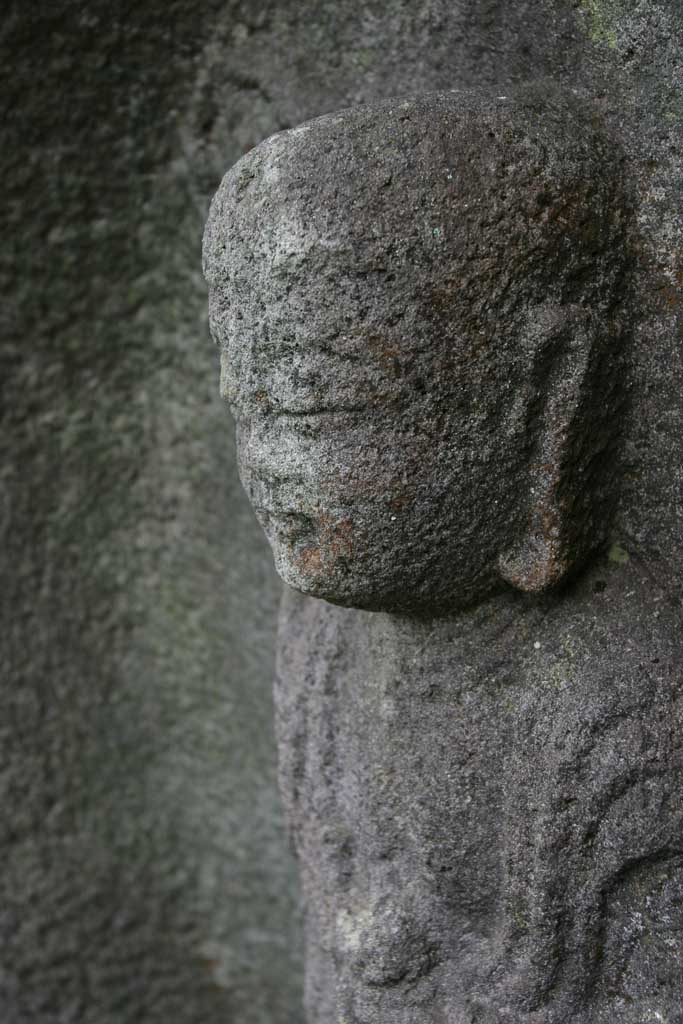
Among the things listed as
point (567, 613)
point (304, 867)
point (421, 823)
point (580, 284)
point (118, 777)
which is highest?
point (580, 284)

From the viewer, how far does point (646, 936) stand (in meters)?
0.88

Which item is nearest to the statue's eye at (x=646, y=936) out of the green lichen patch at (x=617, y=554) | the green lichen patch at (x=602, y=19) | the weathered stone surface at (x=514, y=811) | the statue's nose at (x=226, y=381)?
the weathered stone surface at (x=514, y=811)

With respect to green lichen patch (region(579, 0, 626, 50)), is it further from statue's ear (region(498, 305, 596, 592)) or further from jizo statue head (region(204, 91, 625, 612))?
statue's ear (region(498, 305, 596, 592))

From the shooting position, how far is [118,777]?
5.21 feet

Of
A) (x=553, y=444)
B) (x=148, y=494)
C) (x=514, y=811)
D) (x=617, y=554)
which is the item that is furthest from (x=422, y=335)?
(x=148, y=494)

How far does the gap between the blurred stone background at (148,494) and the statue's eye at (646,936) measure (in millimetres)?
278

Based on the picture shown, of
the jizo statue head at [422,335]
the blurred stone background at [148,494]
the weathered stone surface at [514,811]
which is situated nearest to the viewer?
the jizo statue head at [422,335]

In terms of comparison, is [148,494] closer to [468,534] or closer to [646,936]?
[468,534]

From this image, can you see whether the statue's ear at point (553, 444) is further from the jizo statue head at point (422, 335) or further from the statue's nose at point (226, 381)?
the statue's nose at point (226, 381)

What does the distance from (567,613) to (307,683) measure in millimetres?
298

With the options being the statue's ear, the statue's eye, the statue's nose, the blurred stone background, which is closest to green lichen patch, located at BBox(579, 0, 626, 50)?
the blurred stone background

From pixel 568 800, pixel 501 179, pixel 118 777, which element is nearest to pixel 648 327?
pixel 501 179

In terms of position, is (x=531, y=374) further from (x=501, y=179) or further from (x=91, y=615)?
(x=91, y=615)

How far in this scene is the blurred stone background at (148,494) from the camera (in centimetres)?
106
